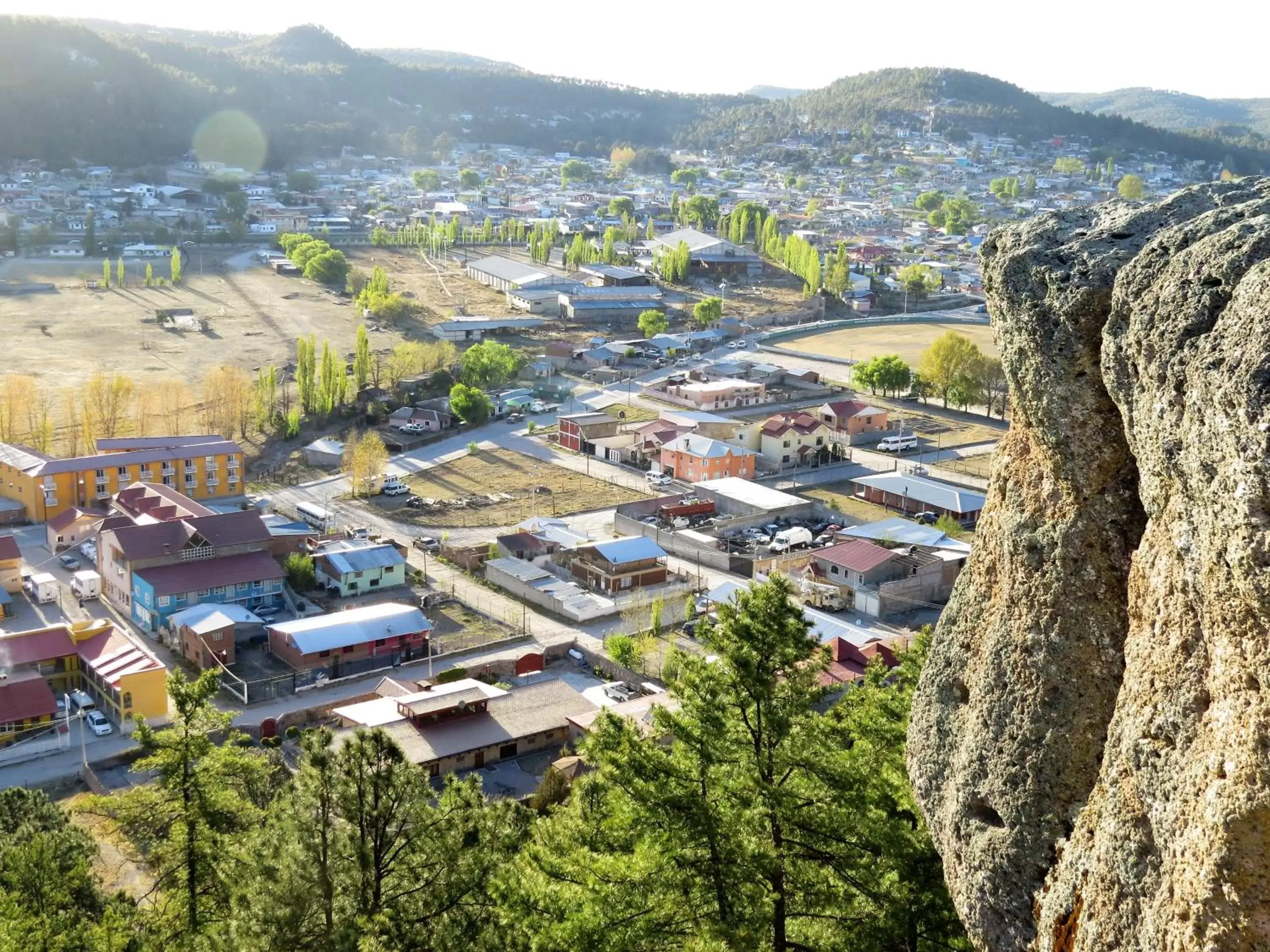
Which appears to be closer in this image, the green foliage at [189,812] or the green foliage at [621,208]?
the green foliage at [189,812]

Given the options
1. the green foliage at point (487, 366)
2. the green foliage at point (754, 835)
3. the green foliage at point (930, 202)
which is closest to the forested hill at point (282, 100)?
the green foliage at point (930, 202)

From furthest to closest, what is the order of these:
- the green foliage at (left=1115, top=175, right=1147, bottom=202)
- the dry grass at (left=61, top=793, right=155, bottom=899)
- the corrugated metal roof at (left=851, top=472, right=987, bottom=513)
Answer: the green foliage at (left=1115, top=175, right=1147, bottom=202) → the corrugated metal roof at (left=851, top=472, right=987, bottom=513) → the dry grass at (left=61, top=793, right=155, bottom=899)

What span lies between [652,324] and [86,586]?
1675 cm

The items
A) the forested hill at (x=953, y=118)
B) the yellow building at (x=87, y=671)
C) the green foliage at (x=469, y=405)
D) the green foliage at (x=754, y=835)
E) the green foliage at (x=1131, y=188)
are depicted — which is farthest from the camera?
the forested hill at (x=953, y=118)

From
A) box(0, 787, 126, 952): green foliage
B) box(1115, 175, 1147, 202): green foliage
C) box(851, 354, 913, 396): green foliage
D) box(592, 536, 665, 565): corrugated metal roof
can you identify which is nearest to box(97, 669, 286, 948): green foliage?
box(0, 787, 126, 952): green foliage

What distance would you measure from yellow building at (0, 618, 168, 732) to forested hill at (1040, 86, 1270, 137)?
371 ft

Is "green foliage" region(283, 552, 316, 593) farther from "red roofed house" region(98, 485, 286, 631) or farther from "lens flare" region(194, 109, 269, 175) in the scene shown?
"lens flare" region(194, 109, 269, 175)

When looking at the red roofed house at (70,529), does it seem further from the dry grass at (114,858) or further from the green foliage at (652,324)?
the green foliage at (652,324)

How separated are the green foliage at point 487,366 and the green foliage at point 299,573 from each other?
9493 millimetres

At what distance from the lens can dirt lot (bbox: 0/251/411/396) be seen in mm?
22500

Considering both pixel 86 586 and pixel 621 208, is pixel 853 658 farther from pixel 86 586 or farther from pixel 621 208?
pixel 621 208

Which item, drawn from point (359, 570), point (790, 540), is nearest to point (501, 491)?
point (359, 570)

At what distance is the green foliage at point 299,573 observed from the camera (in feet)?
41.8

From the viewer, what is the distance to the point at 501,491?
16625 millimetres
